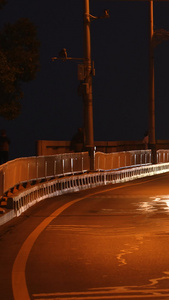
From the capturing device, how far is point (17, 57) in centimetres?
2852

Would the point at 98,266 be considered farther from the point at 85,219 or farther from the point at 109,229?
the point at 85,219

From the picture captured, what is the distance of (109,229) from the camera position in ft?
44.7

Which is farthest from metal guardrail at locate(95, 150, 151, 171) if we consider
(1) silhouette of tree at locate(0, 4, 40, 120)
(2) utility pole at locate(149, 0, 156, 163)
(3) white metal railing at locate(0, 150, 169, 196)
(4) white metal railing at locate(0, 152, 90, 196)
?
(1) silhouette of tree at locate(0, 4, 40, 120)

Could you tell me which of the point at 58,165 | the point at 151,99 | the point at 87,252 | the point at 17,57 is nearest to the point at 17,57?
the point at 17,57

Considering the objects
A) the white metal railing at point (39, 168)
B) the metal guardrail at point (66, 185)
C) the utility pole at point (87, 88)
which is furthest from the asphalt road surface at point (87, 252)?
the utility pole at point (87, 88)

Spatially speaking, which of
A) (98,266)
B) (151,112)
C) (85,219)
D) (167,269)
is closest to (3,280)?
(98,266)

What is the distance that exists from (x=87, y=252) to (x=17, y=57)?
1847 cm

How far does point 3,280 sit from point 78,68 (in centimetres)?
1972

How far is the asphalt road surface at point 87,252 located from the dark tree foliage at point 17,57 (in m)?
10.8

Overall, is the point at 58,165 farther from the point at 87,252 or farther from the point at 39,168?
the point at 87,252

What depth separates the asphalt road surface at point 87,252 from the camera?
323 inches

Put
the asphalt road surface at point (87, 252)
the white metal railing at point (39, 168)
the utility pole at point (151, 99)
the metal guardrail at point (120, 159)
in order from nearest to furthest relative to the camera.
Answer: the asphalt road surface at point (87, 252)
the white metal railing at point (39, 168)
the metal guardrail at point (120, 159)
the utility pole at point (151, 99)

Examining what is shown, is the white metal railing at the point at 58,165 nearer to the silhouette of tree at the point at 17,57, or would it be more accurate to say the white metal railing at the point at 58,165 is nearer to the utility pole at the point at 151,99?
the utility pole at the point at 151,99

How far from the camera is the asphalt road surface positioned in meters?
8.21
